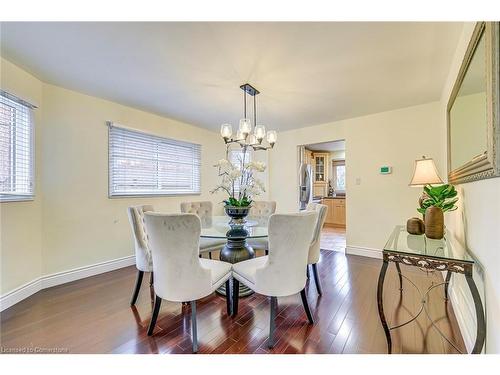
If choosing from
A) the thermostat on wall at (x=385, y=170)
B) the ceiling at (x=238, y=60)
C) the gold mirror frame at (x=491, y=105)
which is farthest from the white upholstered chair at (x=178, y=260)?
the thermostat on wall at (x=385, y=170)

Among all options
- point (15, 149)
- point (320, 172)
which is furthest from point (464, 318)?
point (320, 172)

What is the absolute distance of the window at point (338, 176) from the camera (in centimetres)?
723

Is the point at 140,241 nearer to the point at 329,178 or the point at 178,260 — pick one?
the point at 178,260

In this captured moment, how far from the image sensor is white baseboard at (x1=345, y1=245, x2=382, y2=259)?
11.4 feet

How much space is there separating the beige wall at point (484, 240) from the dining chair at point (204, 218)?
227 centimetres

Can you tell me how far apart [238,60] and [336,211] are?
216 inches

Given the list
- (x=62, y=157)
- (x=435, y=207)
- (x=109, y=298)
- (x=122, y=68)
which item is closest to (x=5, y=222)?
(x=62, y=157)

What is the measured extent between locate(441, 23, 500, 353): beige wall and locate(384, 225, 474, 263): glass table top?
89 millimetres

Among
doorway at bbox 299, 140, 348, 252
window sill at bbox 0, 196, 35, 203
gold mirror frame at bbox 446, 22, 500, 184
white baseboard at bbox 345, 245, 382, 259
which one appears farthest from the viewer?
doorway at bbox 299, 140, 348, 252

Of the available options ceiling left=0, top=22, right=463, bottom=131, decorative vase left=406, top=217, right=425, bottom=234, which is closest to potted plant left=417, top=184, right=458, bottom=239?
decorative vase left=406, top=217, right=425, bottom=234

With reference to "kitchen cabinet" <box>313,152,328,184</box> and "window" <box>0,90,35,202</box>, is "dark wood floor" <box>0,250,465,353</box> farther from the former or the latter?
"kitchen cabinet" <box>313,152,328,184</box>

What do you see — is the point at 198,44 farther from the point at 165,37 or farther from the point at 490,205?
the point at 490,205

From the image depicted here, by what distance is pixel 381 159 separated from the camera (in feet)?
11.3

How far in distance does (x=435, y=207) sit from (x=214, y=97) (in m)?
2.57
